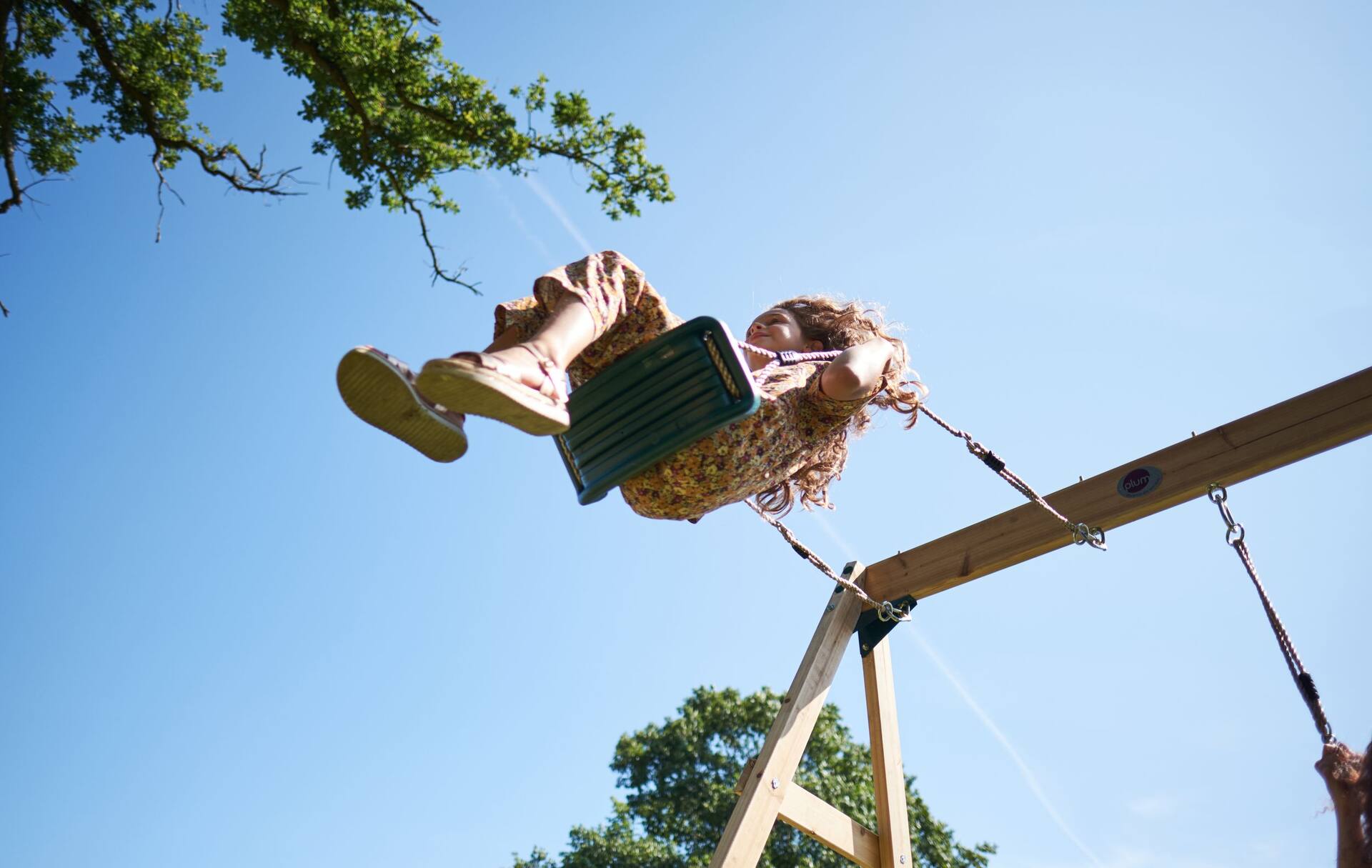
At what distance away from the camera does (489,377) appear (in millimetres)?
1633

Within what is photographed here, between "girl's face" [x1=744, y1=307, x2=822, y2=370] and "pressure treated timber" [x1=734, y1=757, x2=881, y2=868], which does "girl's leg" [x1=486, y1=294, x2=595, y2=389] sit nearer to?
"girl's face" [x1=744, y1=307, x2=822, y2=370]

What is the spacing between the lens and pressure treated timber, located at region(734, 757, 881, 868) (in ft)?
10.7

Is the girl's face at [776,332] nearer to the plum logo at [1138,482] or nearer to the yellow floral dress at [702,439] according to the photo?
the yellow floral dress at [702,439]

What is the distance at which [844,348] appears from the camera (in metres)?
2.67

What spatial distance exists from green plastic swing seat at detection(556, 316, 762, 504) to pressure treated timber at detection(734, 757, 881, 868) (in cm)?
148

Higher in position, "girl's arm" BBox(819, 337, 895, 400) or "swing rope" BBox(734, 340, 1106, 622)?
"swing rope" BBox(734, 340, 1106, 622)

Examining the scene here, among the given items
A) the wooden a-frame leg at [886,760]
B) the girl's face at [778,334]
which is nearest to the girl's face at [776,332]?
the girl's face at [778,334]

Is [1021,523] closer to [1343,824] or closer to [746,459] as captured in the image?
[746,459]

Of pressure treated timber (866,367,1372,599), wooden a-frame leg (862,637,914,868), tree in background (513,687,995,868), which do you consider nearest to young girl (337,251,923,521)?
pressure treated timber (866,367,1372,599)

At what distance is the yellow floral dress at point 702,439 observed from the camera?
2068mm

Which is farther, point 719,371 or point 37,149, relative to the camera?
point 37,149

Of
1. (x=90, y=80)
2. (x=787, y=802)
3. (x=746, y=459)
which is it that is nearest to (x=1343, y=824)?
(x=746, y=459)

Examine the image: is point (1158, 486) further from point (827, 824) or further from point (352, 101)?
point (352, 101)

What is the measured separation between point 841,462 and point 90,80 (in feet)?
18.6
